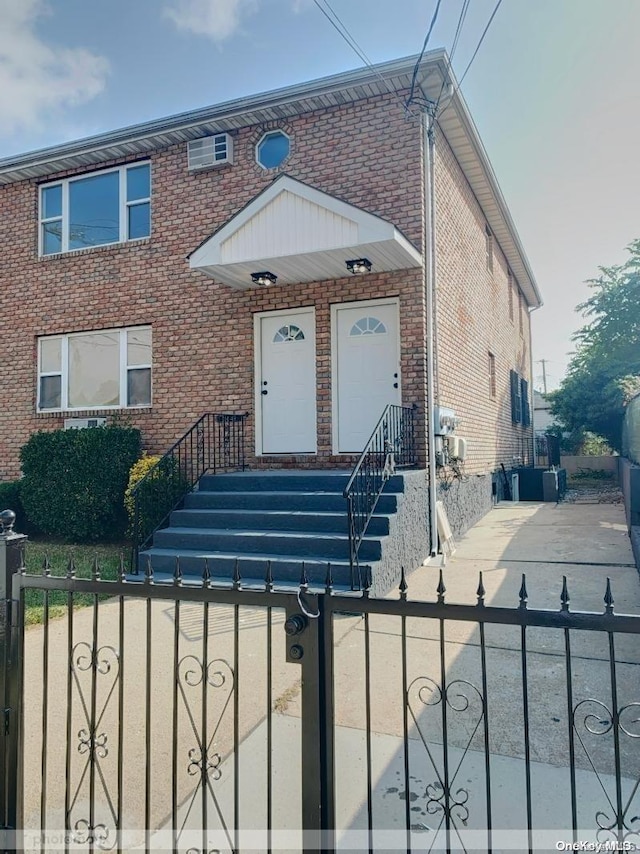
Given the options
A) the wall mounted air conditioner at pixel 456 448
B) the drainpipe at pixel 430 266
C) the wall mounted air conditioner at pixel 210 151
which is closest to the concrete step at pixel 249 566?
the drainpipe at pixel 430 266

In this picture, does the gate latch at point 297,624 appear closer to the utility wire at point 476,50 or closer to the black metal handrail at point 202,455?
the black metal handrail at point 202,455

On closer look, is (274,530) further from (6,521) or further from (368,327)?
(6,521)

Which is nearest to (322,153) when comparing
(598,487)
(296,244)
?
(296,244)

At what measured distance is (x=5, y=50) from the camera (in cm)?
738

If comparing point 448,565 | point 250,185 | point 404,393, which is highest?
point 250,185

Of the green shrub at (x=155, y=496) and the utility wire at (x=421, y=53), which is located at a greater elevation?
the utility wire at (x=421, y=53)

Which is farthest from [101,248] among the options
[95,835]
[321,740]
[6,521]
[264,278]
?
[321,740]

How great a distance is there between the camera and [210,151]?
373 inches

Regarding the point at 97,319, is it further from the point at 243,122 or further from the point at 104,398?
the point at 243,122

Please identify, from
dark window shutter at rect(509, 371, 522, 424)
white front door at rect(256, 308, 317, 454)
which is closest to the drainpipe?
white front door at rect(256, 308, 317, 454)

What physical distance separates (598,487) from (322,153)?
579 inches

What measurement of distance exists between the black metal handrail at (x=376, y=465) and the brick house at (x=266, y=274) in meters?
0.26

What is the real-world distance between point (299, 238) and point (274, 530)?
3785 millimetres

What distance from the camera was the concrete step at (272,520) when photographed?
6571 mm
